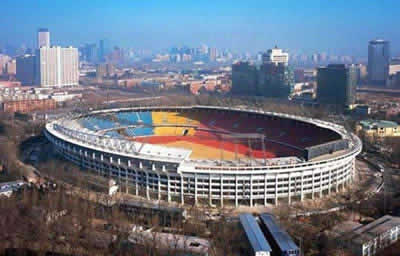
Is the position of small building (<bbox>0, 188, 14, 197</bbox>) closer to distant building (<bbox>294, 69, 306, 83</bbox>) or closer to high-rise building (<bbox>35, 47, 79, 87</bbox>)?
high-rise building (<bbox>35, 47, 79, 87</bbox>)

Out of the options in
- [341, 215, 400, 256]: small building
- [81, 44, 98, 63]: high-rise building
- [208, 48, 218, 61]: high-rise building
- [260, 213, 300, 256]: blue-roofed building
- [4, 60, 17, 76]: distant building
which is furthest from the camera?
[208, 48, 218, 61]: high-rise building

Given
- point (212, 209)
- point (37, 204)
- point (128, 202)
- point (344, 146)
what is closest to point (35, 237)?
point (37, 204)

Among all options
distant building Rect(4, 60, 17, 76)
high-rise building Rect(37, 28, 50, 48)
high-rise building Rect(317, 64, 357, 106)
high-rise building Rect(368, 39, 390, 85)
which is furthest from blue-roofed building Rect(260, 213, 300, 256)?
high-rise building Rect(37, 28, 50, 48)

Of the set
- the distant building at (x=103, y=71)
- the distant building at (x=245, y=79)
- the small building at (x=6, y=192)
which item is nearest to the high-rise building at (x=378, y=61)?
the distant building at (x=245, y=79)

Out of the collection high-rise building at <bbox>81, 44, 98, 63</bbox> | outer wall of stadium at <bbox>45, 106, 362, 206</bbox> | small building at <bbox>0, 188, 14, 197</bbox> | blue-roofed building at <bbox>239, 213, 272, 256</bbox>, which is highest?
high-rise building at <bbox>81, 44, 98, 63</bbox>

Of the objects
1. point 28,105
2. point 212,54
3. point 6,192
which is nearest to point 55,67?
point 28,105

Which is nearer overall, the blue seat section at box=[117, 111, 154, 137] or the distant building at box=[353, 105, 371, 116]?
the blue seat section at box=[117, 111, 154, 137]
